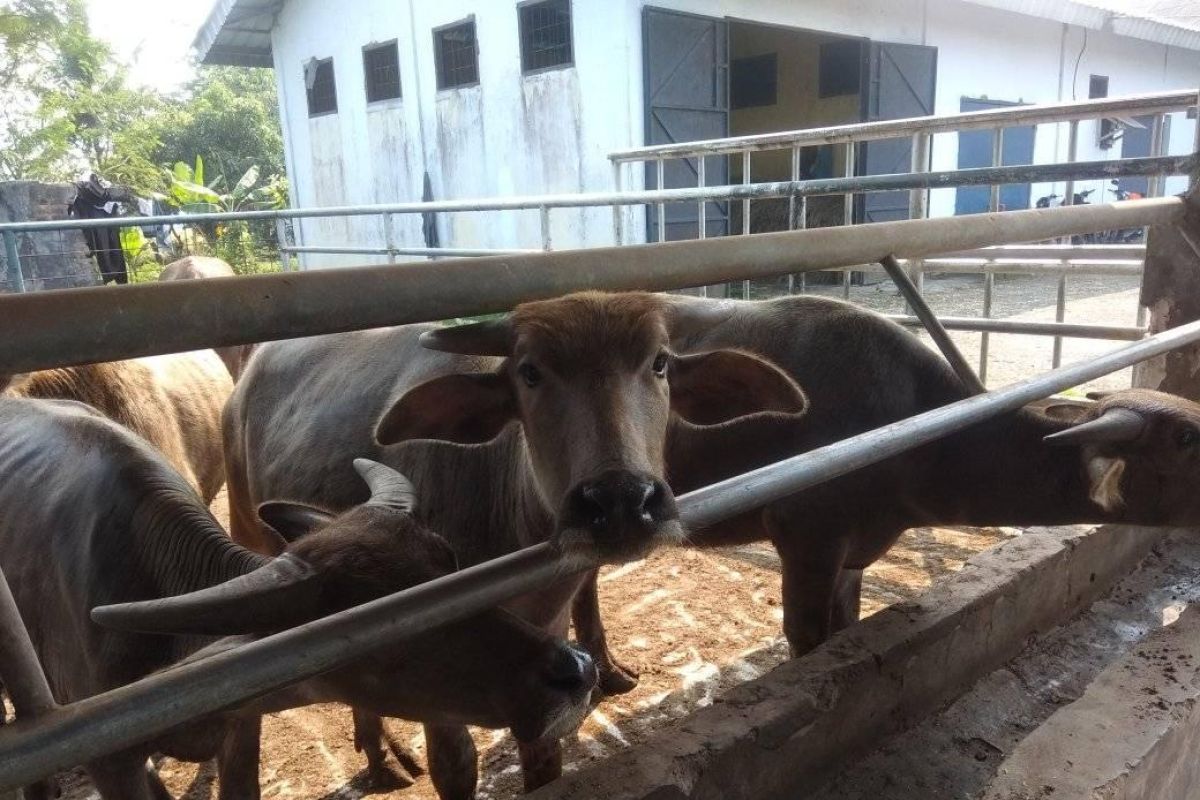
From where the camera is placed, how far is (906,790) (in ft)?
8.48

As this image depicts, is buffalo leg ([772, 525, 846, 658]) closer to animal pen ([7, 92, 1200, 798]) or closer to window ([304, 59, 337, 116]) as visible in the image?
animal pen ([7, 92, 1200, 798])

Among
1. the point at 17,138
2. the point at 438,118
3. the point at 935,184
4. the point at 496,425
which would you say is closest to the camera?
the point at 496,425

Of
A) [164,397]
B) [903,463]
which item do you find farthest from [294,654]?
[164,397]

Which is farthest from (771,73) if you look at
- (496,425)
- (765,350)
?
(496,425)

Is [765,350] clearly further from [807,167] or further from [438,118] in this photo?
[807,167]

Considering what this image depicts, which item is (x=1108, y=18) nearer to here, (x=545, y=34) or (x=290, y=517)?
(x=545, y=34)

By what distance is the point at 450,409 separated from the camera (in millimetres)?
2428

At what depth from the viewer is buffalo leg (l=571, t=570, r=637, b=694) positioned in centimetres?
360

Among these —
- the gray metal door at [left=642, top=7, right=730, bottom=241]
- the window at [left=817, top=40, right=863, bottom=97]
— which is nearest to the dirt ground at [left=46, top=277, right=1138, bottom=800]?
the gray metal door at [left=642, top=7, right=730, bottom=241]

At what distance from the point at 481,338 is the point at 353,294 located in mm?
897

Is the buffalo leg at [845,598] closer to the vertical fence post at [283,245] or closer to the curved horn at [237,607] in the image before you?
the curved horn at [237,607]

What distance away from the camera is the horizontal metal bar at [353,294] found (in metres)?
1.09

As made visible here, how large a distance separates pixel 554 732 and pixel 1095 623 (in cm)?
250

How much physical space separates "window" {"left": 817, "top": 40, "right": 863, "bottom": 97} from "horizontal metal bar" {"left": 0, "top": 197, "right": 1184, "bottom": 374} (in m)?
14.6
